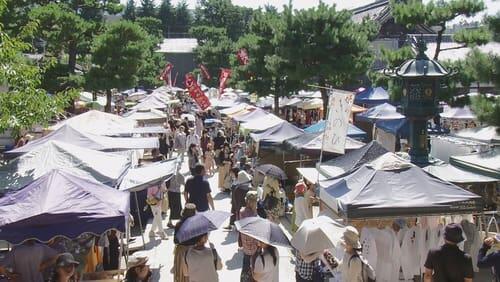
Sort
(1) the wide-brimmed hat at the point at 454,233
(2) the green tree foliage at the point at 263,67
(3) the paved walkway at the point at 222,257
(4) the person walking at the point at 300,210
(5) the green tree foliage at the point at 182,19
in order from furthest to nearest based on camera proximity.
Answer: (5) the green tree foliage at the point at 182,19 < (2) the green tree foliage at the point at 263,67 < (4) the person walking at the point at 300,210 < (3) the paved walkway at the point at 222,257 < (1) the wide-brimmed hat at the point at 454,233

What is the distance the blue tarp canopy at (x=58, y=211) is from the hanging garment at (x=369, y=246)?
316cm

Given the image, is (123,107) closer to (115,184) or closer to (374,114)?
(374,114)

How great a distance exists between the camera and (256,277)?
593 cm

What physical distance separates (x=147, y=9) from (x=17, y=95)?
76.7m

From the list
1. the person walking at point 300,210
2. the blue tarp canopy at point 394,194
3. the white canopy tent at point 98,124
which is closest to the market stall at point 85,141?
the white canopy tent at point 98,124

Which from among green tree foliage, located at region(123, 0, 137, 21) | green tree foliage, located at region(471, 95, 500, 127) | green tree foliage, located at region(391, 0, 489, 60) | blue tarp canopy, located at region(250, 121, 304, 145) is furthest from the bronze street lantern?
green tree foliage, located at region(123, 0, 137, 21)

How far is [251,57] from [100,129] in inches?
547

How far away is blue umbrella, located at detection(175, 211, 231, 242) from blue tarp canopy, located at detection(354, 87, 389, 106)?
1815cm

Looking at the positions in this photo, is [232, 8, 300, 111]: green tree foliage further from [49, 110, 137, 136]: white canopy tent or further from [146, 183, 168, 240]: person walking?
[146, 183, 168, 240]: person walking

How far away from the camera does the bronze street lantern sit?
1061 centimetres

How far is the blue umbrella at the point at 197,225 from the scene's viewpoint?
19.8 feet

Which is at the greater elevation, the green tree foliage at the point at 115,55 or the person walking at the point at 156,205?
the green tree foliage at the point at 115,55

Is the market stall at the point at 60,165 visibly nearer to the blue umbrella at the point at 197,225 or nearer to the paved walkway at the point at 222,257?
the paved walkway at the point at 222,257

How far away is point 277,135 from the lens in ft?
47.0
